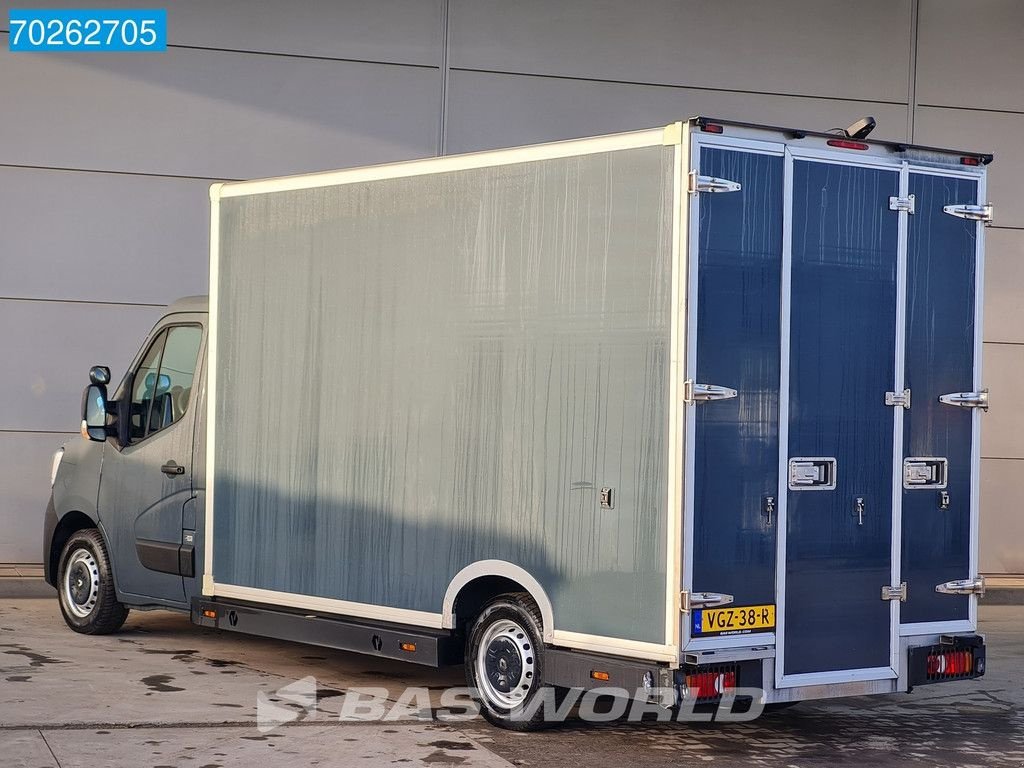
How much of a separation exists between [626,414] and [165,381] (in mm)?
4280

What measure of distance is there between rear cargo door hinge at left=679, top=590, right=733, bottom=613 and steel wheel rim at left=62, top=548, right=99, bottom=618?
5.35m

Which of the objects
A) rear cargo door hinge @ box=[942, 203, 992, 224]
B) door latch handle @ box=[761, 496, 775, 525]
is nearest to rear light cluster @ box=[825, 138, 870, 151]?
rear cargo door hinge @ box=[942, 203, 992, 224]

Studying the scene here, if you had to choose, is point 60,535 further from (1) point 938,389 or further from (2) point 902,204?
(2) point 902,204

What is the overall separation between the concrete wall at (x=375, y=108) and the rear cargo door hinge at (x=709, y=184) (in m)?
8.10

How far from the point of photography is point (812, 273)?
7883mm

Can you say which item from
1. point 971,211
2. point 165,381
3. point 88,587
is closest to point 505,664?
point 971,211

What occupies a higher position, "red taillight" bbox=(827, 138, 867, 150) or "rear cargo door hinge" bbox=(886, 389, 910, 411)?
"red taillight" bbox=(827, 138, 867, 150)

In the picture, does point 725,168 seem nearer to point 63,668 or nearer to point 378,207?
point 378,207

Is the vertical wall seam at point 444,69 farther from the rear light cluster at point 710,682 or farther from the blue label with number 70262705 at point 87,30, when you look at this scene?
the rear light cluster at point 710,682

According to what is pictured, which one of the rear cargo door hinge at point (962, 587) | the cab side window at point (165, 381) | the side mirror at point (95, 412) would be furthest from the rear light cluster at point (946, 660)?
the side mirror at point (95, 412)

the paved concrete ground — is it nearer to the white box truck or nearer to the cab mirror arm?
the white box truck

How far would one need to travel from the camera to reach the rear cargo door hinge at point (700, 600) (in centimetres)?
735

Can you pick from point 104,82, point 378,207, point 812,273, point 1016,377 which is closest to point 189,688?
point 378,207

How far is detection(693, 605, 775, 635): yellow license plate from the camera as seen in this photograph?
7.42 metres
